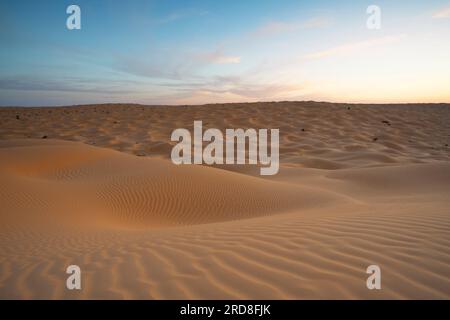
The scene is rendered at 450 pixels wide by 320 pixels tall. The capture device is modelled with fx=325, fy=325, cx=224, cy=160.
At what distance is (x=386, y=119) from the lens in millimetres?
24734

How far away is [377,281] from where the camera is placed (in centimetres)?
254

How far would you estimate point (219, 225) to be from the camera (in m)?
4.97

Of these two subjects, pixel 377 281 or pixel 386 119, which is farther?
pixel 386 119

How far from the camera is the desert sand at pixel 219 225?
Answer: 2.64 m

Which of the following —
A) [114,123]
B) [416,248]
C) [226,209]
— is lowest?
[226,209]

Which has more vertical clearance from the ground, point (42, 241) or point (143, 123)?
point (143, 123)

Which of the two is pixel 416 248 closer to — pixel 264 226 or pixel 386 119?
pixel 264 226

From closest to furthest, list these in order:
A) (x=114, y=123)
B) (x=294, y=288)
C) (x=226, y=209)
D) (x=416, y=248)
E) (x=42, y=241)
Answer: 1. (x=294, y=288)
2. (x=416, y=248)
3. (x=42, y=241)
4. (x=226, y=209)
5. (x=114, y=123)

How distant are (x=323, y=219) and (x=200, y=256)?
2.12m

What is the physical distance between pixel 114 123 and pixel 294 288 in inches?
858

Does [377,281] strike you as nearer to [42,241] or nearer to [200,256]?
[200,256]

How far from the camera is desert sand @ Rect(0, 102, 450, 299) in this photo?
2.64m

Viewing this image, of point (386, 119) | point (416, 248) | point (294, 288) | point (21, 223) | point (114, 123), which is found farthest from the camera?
point (386, 119)

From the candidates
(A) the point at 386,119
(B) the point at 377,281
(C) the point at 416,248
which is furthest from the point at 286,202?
(A) the point at 386,119
